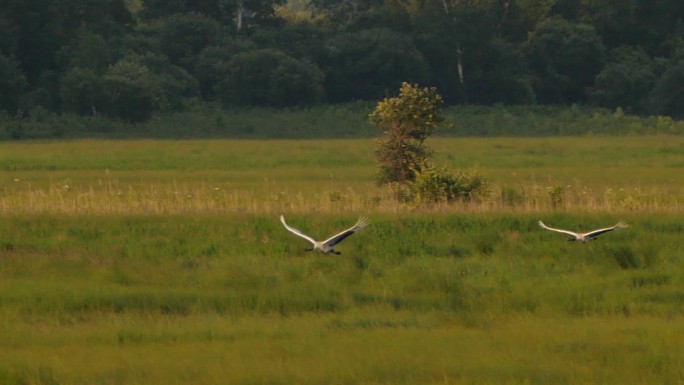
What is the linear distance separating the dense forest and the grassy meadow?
26435mm

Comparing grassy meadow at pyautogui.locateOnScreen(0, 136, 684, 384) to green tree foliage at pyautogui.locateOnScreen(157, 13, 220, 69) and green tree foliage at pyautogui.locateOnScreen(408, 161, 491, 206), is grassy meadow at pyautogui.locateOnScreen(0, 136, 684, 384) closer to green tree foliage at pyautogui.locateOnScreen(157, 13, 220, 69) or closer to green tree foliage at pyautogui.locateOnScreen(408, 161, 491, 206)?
green tree foliage at pyautogui.locateOnScreen(408, 161, 491, 206)

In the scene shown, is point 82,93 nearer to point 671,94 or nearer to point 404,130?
point 671,94

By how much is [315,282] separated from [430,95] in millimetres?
10350

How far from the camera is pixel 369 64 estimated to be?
55.2m

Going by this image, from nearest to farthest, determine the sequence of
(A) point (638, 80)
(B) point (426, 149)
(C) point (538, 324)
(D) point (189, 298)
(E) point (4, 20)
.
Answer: (C) point (538, 324) → (D) point (189, 298) → (B) point (426, 149) → (E) point (4, 20) → (A) point (638, 80)

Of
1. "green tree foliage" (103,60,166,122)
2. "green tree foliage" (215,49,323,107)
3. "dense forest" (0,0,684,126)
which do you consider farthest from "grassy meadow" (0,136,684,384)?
"green tree foliage" (215,49,323,107)

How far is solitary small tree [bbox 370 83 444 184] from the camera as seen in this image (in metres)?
22.8

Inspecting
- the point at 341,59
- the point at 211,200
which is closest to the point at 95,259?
the point at 211,200

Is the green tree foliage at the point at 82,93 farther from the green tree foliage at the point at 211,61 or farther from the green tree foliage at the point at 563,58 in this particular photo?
the green tree foliage at the point at 563,58

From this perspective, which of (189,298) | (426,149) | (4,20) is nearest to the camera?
(189,298)

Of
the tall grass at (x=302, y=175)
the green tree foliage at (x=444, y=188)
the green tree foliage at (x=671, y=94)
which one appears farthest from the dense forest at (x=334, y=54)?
the green tree foliage at (x=444, y=188)

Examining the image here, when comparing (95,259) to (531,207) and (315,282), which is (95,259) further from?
(531,207)

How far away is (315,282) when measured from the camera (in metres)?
14.3

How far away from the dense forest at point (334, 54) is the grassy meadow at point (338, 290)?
26435mm
